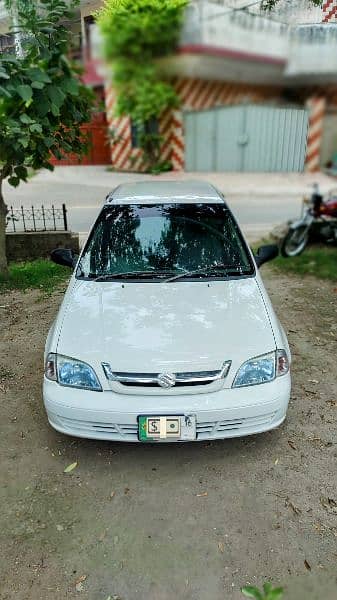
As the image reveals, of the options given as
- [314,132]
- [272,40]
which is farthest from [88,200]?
[272,40]

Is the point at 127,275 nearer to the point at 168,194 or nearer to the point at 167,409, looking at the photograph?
the point at 168,194

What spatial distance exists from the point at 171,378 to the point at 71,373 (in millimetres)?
583

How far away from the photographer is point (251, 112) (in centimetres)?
121

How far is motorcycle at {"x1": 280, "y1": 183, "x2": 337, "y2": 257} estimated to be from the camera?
6719mm

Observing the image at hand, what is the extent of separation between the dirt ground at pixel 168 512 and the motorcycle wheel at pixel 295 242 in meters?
3.75

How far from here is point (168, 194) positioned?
379cm

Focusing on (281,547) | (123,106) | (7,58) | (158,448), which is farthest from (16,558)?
(7,58)

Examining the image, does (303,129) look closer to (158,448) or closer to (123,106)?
(123,106)

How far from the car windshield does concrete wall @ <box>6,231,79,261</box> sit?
9.75 ft

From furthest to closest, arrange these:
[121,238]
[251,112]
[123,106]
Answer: [121,238] → [123,106] → [251,112]

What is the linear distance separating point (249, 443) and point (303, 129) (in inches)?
84.0

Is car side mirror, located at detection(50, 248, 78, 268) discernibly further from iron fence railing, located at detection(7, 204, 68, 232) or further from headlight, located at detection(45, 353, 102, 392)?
iron fence railing, located at detection(7, 204, 68, 232)

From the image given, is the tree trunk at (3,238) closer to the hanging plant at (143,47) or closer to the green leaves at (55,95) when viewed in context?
the green leaves at (55,95)

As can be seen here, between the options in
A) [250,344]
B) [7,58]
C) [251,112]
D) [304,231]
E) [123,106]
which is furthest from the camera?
[304,231]
